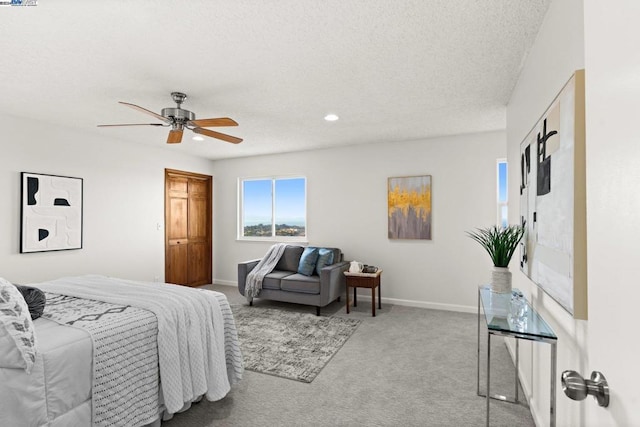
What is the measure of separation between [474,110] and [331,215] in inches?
104

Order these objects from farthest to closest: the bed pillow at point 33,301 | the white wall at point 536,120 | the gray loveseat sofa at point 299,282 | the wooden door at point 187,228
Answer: the wooden door at point 187,228, the gray loveseat sofa at point 299,282, the bed pillow at point 33,301, the white wall at point 536,120

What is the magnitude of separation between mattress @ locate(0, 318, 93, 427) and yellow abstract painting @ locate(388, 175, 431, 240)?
4.01 meters

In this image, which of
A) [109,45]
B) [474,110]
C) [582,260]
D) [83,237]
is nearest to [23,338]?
[109,45]

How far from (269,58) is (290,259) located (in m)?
3.28

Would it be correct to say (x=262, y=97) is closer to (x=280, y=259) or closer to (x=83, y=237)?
(x=280, y=259)

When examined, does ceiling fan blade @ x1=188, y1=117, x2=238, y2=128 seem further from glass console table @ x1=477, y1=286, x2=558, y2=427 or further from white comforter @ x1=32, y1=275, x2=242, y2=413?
glass console table @ x1=477, y1=286, x2=558, y2=427

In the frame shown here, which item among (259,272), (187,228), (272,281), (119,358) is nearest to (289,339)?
(272,281)

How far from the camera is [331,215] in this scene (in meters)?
5.43

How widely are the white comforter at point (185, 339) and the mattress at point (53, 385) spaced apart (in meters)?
0.40

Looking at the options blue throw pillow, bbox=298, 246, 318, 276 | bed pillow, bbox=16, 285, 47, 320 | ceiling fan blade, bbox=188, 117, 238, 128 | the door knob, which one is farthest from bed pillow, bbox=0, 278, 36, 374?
blue throw pillow, bbox=298, 246, 318, 276

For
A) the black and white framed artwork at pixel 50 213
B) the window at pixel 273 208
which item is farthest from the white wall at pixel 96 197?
the window at pixel 273 208

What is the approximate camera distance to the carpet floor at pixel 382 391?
2170 millimetres

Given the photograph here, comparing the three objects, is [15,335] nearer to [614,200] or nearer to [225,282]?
[614,200]

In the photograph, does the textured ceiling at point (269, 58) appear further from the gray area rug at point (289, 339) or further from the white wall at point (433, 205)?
the gray area rug at point (289, 339)
